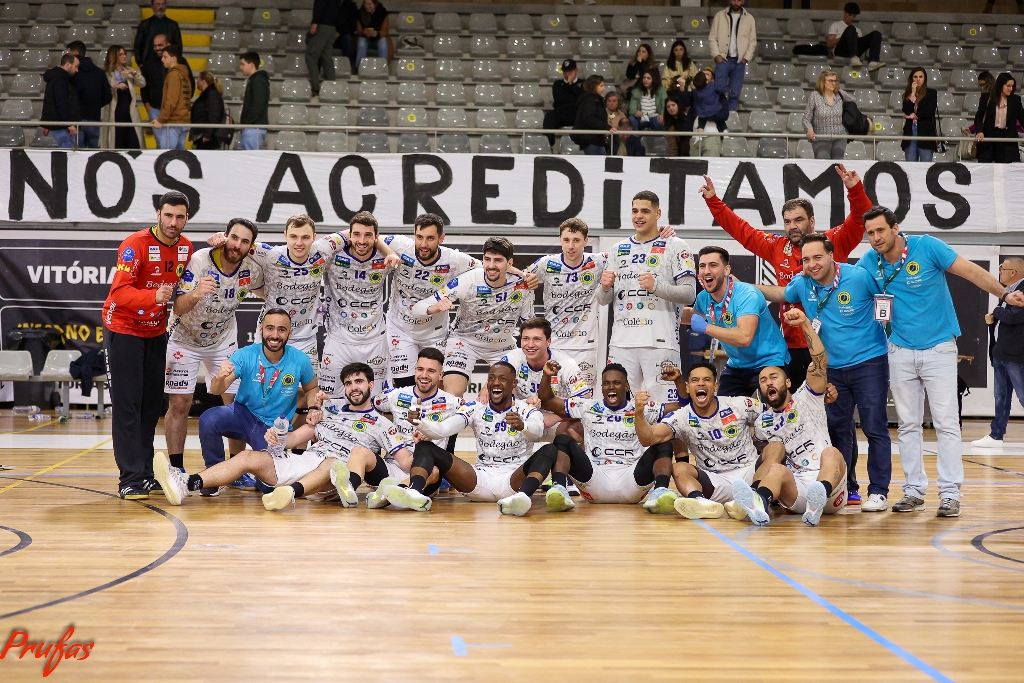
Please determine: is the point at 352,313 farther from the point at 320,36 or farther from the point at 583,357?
the point at 320,36

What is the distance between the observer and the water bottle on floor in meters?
7.45

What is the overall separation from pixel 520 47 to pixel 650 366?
11.4m

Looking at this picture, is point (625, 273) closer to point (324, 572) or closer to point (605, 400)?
point (605, 400)

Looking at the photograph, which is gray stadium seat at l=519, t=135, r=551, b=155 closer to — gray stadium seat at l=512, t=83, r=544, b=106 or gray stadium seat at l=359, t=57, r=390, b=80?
gray stadium seat at l=512, t=83, r=544, b=106

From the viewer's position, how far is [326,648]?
396 cm

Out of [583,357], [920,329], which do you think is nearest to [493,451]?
[583,357]

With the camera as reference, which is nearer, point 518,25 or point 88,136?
point 88,136

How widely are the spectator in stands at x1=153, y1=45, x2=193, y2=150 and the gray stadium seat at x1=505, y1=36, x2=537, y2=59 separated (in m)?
6.21

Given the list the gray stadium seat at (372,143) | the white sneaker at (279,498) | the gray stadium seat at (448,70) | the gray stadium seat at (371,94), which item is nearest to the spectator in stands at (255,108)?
the gray stadium seat at (372,143)

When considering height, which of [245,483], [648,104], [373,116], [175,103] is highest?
[648,104]

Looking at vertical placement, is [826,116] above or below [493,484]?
above

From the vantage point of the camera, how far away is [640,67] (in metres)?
16.0

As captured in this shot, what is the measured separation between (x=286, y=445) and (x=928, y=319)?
202 inches

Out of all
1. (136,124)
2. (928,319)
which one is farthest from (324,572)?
(136,124)
